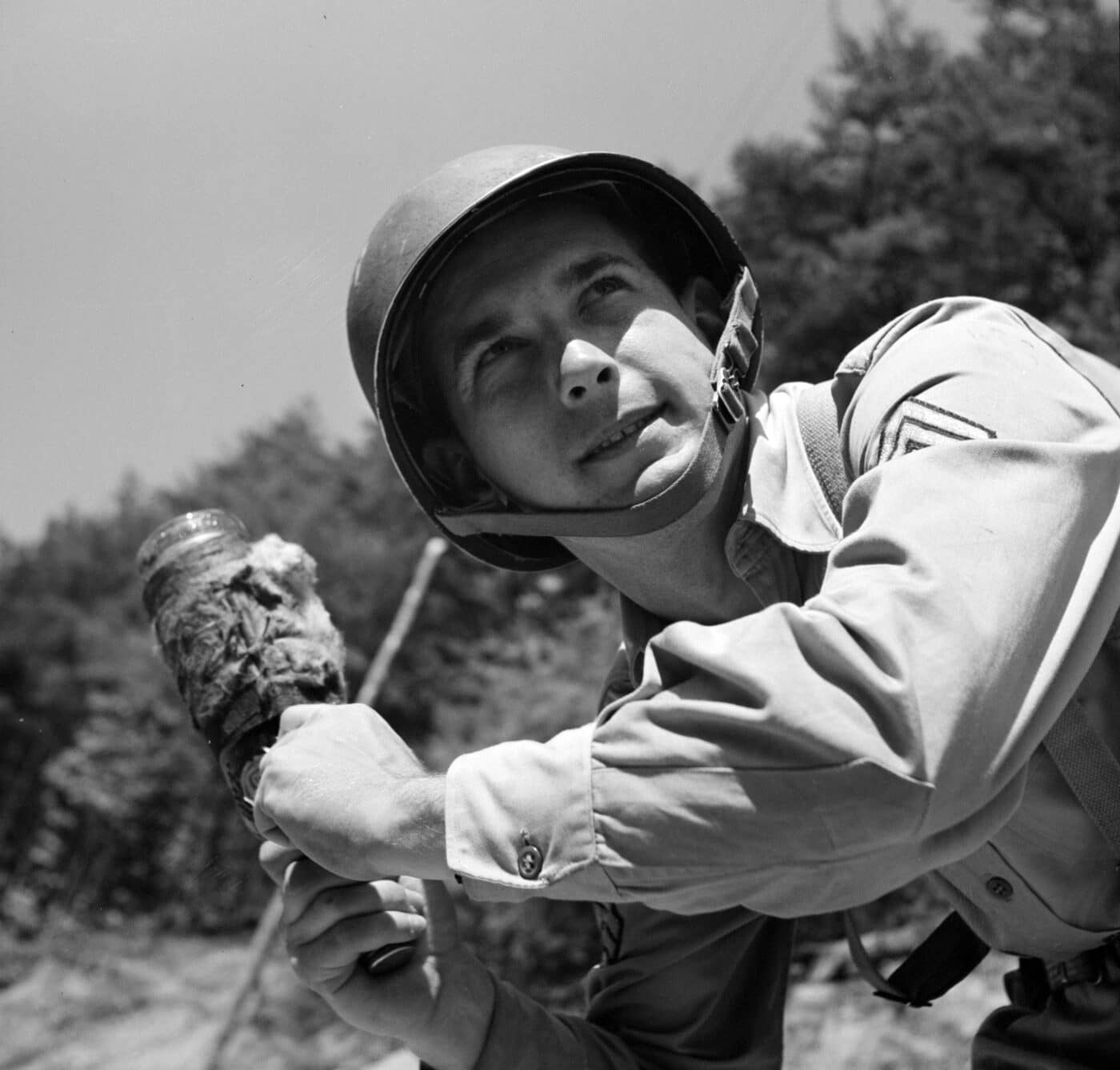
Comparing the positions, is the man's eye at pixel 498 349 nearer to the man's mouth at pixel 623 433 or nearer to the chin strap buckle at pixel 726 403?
the man's mouth at pixel 623 433

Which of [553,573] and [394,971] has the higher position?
[394,971]

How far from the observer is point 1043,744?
6.47 ft

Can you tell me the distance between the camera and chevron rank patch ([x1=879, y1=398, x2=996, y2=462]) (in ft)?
5.89

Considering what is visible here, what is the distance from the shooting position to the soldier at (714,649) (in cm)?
159

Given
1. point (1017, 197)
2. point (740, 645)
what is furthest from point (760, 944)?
point (1017, 197)

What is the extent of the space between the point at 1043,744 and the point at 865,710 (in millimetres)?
546

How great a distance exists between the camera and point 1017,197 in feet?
60.0

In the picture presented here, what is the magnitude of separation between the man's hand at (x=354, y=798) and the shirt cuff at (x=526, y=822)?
56 millimetres

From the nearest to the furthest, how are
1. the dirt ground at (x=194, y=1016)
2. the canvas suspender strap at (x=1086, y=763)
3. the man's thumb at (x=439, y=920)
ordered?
the canvas suspender strap at (x=1086, y=763), the man's thumb at (x=439, y=920), the dirt ground at (x=194, y=1016)

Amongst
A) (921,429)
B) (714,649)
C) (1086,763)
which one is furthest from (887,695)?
(1086,763)

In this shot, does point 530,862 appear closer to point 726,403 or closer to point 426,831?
point 426,831

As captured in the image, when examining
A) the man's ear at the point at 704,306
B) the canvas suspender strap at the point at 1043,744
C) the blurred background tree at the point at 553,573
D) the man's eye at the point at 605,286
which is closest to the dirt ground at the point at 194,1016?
the blurred background tree at the point at 553,573

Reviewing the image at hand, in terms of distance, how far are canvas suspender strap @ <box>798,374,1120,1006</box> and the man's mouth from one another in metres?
0.25

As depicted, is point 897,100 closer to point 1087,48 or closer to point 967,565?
point 1087,48
